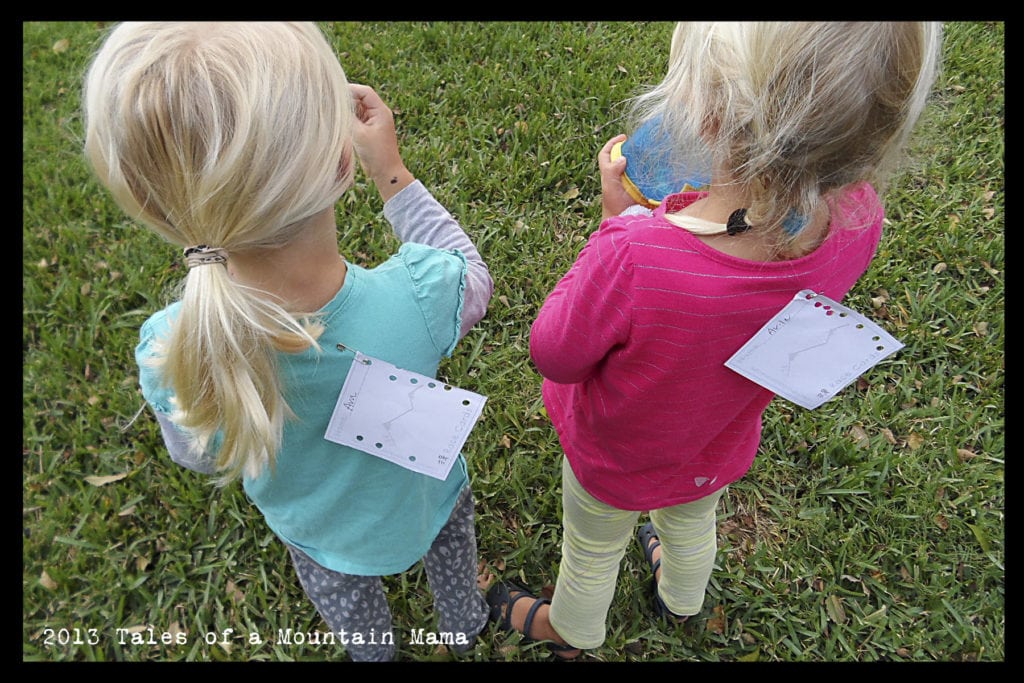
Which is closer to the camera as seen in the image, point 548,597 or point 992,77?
point 548,597

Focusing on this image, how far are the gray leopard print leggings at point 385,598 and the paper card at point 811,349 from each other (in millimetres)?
917

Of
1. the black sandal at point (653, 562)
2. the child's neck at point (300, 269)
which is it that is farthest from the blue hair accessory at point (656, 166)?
the black sandal at point (653, 562)

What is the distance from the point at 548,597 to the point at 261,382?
57.5 inches

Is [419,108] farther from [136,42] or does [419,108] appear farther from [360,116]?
[136,42]

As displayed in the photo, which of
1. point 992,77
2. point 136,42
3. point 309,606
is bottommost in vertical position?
point 309,606

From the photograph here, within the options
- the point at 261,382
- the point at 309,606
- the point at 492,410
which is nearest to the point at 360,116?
the point at 261,382

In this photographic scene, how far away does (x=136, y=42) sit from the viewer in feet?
3.20

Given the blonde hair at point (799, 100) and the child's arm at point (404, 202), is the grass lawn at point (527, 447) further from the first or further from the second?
the child's arm at point (404, 202)

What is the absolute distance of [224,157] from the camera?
3.09ft

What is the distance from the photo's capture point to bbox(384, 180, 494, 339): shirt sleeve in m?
1.41

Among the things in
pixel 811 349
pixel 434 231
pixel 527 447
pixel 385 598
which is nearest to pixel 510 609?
pixel 385 598

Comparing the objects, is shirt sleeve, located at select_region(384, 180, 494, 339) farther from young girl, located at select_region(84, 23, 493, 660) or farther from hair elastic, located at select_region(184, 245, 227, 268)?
hair elastic, located at select_region(184, 245, 227, 268)

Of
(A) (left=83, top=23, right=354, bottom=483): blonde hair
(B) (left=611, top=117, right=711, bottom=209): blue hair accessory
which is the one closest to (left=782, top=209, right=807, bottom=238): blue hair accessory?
(B) (left=611, top=117, right=711, bottom=209): blue hair accessory
